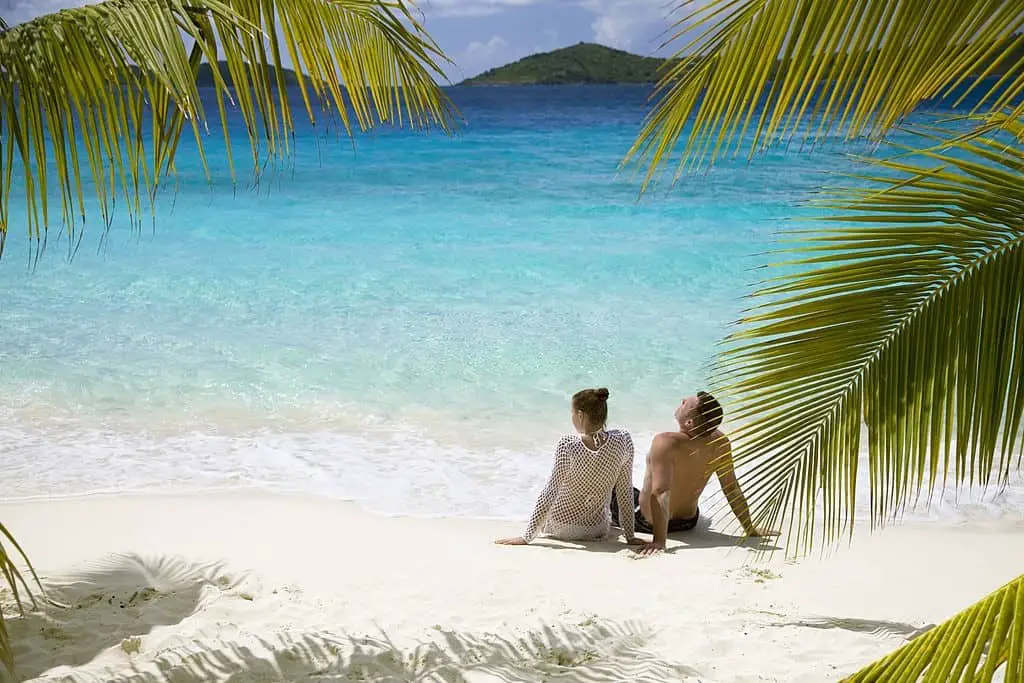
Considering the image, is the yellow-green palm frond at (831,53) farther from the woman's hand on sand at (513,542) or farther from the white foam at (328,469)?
the white foam at (328,469)

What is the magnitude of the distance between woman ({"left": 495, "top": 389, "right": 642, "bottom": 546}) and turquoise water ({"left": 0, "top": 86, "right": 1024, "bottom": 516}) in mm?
675

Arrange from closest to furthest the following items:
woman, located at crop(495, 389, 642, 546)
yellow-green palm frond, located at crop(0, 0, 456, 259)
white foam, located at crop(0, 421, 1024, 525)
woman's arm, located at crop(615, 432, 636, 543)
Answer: yellow-green palm frond, located at crop(0, 0, 456, 259) < woman, located at crop(495, 389, 642, 546) < woman's arm, located at crop(615, 432, 636, 543) < white foam, located at crop(0, 421, 1024, 525)

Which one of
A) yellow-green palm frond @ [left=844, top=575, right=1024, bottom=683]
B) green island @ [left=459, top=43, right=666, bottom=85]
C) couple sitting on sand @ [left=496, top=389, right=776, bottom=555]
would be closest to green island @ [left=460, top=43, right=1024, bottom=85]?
green island @ [left=459, top=43, right=666, bottom=85]

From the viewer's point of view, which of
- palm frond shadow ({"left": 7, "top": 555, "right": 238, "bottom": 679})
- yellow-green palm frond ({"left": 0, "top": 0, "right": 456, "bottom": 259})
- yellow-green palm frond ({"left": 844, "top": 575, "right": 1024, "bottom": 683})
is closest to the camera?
yellow-green palm frond ({"left": 844, "top": 575, "right": 1024, "bottom": 683})

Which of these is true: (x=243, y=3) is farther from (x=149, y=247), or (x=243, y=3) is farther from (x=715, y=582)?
(x=149, y=247)

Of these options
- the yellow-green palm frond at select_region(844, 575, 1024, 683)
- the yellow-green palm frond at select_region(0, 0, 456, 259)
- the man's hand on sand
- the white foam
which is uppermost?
the yellow-green palm frond at select_region(0, 0, 456, 259)

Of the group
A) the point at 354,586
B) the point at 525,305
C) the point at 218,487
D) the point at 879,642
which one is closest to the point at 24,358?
the point at 218,487

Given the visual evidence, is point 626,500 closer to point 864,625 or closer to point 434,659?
point 864,625

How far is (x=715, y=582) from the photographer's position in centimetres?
439

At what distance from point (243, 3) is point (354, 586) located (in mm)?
2621

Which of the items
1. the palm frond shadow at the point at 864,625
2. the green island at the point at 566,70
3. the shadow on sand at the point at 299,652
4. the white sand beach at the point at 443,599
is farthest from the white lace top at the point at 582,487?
the green island at the point at 566,70

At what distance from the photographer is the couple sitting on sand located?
5.02 metres

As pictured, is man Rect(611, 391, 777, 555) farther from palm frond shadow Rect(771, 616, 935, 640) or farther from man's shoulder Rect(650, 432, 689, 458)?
palm frond shadow Rect(771, 616, 935, 640)

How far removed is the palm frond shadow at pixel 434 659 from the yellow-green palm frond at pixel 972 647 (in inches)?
73.6
